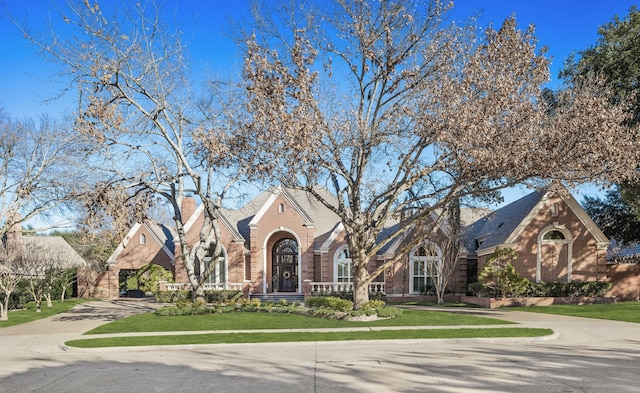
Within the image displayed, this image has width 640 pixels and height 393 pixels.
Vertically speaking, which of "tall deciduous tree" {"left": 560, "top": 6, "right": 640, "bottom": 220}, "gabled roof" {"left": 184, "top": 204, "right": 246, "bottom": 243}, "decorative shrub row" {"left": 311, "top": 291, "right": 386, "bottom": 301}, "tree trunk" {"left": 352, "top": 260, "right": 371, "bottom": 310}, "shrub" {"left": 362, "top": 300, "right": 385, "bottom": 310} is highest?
"tall deciduous tree" {"left": 560, "top": 6, "right": 640, "bottom": 220}

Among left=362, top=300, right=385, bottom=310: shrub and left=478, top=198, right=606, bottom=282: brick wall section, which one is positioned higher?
left=478, top=198, right=606, bottom=282: brick wall section

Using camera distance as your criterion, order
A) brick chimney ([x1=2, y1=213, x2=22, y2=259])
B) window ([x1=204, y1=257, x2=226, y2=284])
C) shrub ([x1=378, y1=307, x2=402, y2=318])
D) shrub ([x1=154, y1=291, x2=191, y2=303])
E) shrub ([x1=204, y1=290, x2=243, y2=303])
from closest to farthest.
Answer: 1. shrub ([x1=378, y1=307, x2=402, y2=318])
2. shrub ([x1=204, y1=290, x2=243, y2=303])
3. shrub ([x1=154, y1=291, x2=191, y2=303])
4. brick chimney ([x1=2, y1=213, x2=22, y2=259])
5. window ([x1=204, y1=257, x2=226, y2=284])

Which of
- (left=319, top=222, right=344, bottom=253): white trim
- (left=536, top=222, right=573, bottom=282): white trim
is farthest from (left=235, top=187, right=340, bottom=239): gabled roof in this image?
→ (left=536, top=222, right=573, bottom=282): white trim

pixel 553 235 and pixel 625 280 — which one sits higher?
pixel 553 235

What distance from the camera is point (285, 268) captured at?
117 ft

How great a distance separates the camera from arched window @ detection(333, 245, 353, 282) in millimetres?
32656

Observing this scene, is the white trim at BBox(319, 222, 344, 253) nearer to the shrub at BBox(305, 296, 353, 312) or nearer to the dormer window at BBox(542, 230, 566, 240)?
the shrub at BBox(305, 296, 353, 312)

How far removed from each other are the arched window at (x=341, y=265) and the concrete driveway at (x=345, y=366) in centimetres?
1780

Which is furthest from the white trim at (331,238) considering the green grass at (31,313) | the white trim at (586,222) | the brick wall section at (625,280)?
the brick wall section at (625,280)

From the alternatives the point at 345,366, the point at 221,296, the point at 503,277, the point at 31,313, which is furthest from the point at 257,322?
the point at 31,313

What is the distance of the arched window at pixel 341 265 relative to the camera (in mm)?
32656

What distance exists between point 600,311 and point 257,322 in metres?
15.2

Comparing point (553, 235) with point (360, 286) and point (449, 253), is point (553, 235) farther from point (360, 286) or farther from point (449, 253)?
point (360, 286)

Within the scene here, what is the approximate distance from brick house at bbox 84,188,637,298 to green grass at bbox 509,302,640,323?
157 inches
